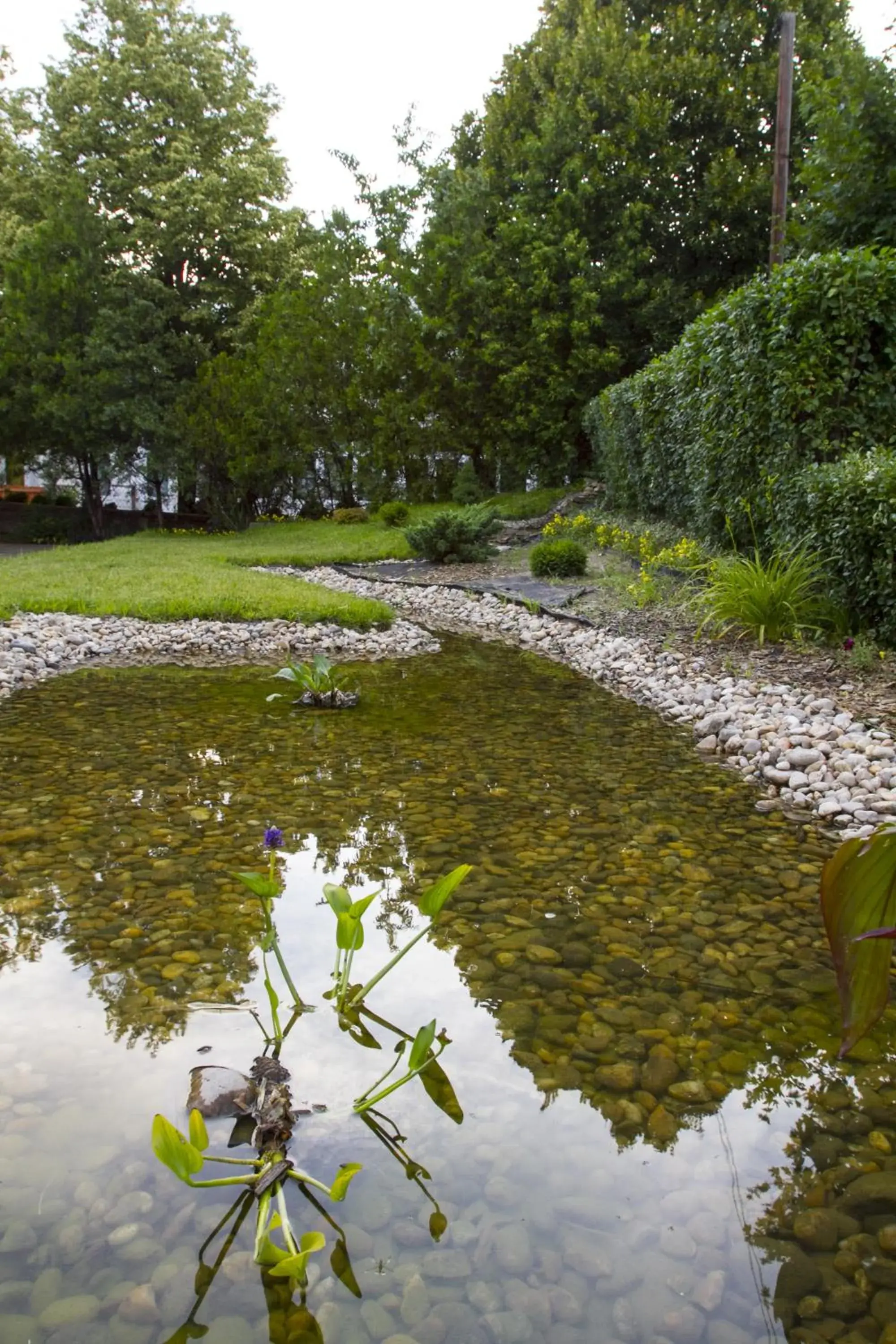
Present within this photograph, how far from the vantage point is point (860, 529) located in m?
5.41

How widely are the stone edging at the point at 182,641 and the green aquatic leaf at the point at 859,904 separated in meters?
6.16

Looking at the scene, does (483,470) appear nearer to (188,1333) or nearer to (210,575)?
(210,575)

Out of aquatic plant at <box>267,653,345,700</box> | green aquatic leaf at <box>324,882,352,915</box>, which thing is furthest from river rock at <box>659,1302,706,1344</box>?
aquatic plant at <box>267,653,345,700</box>

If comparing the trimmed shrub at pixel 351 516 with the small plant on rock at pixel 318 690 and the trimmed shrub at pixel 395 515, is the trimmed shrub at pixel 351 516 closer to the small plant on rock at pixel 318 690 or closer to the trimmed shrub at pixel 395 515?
the trimmed shrub at pixel 395 515

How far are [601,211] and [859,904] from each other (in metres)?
20.0

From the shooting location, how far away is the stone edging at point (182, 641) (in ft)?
22.9

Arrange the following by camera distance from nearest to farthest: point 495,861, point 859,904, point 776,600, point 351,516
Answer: point 859,904
point 495,861
point 776,600
point 351,516

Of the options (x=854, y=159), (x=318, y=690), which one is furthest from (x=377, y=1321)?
(x=854, y=159)

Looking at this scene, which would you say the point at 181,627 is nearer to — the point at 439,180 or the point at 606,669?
the point at 606,669

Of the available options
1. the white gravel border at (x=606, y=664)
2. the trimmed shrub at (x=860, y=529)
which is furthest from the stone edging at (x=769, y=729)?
the trimmed shrub at (x=860, y=529)

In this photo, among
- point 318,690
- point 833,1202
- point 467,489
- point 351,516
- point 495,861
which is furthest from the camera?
point 351,516

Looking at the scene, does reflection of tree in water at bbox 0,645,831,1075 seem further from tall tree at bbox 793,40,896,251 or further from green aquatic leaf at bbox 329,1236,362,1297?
tall tree at bbox 793,40,896,251

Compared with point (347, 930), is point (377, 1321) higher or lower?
lower

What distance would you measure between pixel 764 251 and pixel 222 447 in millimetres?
12345
